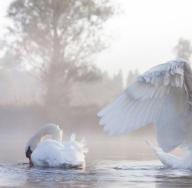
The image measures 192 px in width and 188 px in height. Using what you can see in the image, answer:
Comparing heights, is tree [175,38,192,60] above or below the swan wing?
above

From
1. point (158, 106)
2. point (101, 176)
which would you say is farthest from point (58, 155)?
point (158, 106)

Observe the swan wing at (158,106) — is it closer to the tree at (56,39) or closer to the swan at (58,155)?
the swan at (58,155)

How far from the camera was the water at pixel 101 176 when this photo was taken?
9891 millimetres

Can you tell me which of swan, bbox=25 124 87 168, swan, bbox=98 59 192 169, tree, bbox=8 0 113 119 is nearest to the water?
swan, bbox=25 124 87 168

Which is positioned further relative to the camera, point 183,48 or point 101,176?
point 183,48

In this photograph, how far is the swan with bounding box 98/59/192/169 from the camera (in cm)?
999

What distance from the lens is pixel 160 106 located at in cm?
1079

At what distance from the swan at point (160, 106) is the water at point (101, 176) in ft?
1.85

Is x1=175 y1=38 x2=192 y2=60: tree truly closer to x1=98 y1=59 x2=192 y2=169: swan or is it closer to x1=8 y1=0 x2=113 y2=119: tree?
x1=8 y1=0 x2=113 y2=119: tree

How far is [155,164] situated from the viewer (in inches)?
541

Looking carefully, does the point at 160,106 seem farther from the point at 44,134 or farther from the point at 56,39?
the point at 56,39

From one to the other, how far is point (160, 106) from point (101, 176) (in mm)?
1371

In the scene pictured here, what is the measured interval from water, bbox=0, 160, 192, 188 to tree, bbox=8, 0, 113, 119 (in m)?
23.8

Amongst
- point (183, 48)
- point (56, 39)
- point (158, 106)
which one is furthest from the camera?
point (183, 48)
